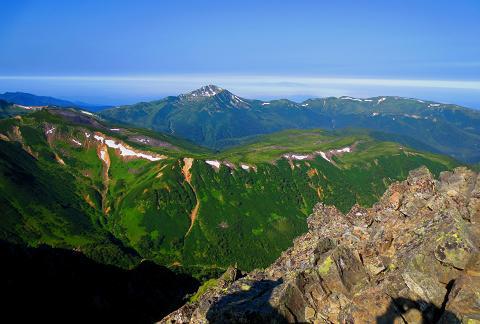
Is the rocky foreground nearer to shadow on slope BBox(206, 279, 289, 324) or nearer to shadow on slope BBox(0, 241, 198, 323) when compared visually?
shadow on slope BBox(206, 279, 289, 324)

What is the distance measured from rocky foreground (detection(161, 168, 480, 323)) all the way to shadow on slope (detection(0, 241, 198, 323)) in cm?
10300

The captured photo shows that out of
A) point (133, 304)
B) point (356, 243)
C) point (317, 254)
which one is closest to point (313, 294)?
point (317, 254)

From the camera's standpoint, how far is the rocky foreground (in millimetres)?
42875

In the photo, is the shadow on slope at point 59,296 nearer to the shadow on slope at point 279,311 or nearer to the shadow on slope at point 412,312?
the shadow on slope at point 279,311

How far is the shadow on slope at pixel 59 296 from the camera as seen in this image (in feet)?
511

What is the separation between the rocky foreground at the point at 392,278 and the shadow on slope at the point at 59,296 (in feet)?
338

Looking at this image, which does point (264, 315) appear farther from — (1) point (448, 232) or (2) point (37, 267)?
(2) point (37, 267)

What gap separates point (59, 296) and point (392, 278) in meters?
161

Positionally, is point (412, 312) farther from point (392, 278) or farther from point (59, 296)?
point (59, 296)

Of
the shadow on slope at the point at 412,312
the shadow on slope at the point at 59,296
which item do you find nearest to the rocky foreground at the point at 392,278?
the shadow on slope at the point at 412,312

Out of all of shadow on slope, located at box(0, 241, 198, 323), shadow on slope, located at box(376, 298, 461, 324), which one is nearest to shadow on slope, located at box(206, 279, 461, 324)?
shadow on slope, located at box(376, 298, 461, 324)

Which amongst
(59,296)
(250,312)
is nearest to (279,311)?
(250,312)

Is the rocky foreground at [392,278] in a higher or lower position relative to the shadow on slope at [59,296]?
higher

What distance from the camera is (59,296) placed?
566 ft
